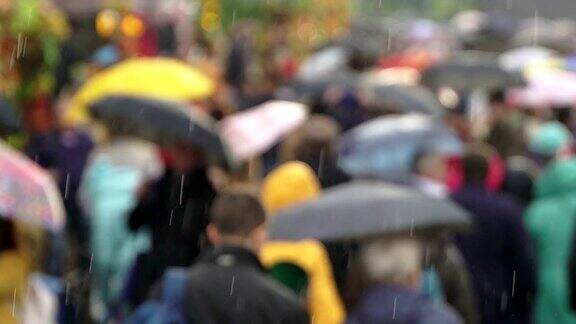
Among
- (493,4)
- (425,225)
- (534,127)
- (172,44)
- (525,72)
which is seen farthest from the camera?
(493,4)

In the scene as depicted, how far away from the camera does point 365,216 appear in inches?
192

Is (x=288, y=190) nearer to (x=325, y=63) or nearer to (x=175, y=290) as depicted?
(x=175, y=290)

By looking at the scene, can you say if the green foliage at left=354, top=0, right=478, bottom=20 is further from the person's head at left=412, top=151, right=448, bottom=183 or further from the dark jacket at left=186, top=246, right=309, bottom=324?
the dark jacket at left=186, top=246, right=309, bottom=324

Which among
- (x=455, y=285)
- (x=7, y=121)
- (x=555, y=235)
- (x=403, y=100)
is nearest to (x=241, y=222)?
(x=455, y=285)

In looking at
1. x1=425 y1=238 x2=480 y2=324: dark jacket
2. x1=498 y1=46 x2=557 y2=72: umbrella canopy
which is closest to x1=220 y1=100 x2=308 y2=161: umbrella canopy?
x1=425 y1=238 x2=480 y2=324: dark jacket

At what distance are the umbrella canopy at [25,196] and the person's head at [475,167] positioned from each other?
2.76 meters

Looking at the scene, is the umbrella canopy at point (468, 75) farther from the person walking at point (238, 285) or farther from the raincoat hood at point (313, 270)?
the person walking at point (238, 285)

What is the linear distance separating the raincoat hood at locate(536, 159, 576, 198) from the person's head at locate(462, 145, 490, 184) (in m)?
0.43

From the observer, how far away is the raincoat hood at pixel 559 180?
675 cm

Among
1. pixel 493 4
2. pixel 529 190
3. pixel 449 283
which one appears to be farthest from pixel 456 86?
pixel 493 4

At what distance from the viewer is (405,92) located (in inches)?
398

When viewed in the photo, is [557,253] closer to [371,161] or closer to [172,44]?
[371,161]

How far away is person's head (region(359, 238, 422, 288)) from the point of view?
4539 mm

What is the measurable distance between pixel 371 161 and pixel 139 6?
14818 millimetres
